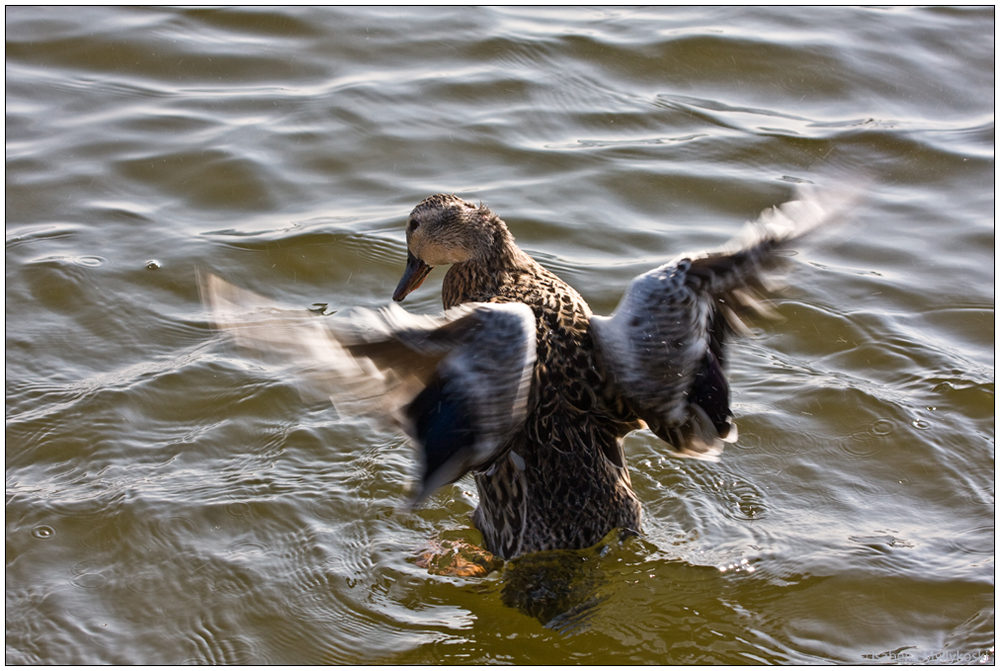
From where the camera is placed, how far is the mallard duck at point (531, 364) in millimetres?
2881

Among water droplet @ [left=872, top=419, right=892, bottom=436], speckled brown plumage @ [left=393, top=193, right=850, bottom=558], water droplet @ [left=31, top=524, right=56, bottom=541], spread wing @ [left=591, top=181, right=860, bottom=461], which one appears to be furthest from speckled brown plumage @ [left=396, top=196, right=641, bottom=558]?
water droplet @ [left=31, top=524, right=56, bottom=541]

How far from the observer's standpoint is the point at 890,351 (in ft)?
16.1

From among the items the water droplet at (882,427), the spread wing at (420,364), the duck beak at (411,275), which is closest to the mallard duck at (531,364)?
the spread wing at (420,364)

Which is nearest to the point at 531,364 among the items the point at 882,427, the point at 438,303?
the point at 882,427

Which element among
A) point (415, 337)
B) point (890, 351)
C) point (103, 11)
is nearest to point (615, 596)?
point (415, 337)

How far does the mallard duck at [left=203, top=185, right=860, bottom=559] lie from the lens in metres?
2.88

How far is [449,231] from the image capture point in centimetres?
405

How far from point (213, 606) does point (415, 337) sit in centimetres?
139

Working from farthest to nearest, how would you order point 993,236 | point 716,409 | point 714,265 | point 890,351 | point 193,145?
point 193,145, point 993,236, point 890,351, point 716,409, point 714,265

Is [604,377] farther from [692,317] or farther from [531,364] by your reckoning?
[531,364]

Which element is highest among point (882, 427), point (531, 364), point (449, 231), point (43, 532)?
point (449, 231)

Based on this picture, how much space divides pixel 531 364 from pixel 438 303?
2297mm

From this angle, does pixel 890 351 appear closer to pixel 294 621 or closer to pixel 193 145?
pixel 294 621

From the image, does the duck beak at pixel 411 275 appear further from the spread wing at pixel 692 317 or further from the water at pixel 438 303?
the spread wing at pixel 692 317
